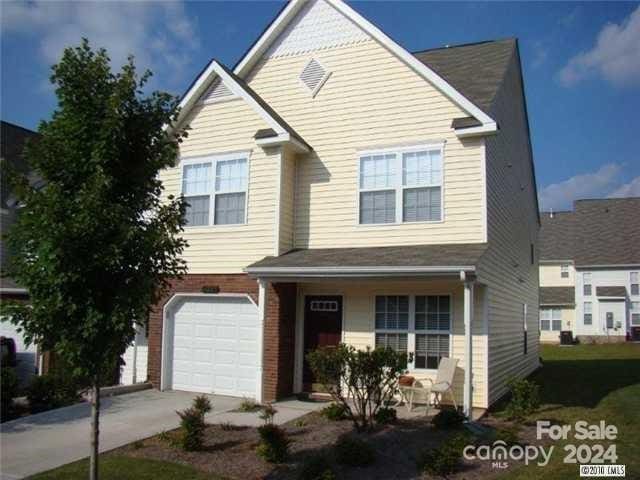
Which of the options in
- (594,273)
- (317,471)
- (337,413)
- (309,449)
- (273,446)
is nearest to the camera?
(317,471)

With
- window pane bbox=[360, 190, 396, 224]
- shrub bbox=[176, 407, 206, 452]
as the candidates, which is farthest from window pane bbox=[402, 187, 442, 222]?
shrub bbox=[176, 407, 206, 452]

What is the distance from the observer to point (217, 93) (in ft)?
49.5

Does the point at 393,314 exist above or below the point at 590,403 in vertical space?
above

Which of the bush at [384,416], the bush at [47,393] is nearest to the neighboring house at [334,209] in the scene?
the bush at [384,416]

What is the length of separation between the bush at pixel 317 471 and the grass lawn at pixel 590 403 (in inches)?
96.2

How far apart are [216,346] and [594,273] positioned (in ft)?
128

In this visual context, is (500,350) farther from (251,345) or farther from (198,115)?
(198,115)

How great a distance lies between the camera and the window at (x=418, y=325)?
12.6m

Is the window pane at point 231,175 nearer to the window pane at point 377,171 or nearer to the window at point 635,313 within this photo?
the window pane at point 377,171

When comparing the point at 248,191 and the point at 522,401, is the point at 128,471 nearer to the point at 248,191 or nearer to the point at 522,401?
the point at 522,401

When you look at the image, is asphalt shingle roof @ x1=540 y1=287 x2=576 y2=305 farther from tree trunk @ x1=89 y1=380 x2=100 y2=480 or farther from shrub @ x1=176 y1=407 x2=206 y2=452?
tree trunk @ x1=89 y1=380 x2=100 y2=480

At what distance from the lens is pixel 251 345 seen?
45.7 ft

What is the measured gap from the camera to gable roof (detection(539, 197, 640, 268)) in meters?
44.6

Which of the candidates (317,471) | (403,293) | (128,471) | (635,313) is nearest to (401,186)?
(403,293)
